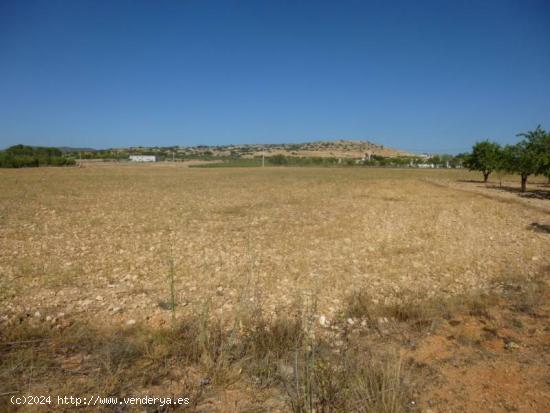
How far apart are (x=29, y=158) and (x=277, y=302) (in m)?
82.4

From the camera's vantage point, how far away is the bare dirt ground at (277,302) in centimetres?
360

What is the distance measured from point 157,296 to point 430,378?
4.23 metres

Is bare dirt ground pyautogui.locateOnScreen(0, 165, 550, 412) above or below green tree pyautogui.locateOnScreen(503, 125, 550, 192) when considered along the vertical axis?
below

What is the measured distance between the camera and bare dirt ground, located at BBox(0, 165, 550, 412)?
3604 mm

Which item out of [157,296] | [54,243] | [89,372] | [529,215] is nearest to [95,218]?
[54,243]

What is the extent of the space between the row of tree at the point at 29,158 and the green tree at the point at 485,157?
75.4 m

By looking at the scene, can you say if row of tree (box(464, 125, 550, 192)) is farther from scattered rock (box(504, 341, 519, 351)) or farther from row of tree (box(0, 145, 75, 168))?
row of tree (box(0, 145, 75, 168))

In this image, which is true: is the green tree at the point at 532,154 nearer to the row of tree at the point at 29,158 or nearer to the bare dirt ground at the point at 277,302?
the bare dirt ground at the point at 277,302

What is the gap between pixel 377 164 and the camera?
111m

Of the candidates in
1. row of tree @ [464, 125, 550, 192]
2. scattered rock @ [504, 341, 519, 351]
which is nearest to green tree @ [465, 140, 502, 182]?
A: row of tree @ [464, 125, 550, 192]

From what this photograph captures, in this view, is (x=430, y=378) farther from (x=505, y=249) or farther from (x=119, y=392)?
(x=505, y=249)

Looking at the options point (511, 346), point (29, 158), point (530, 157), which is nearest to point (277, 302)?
point (511, 346)

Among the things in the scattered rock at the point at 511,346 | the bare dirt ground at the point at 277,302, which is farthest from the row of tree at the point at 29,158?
the scattered rock at the point at 511,346

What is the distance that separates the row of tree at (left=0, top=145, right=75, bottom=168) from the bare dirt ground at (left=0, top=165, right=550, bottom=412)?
66.0 metres
